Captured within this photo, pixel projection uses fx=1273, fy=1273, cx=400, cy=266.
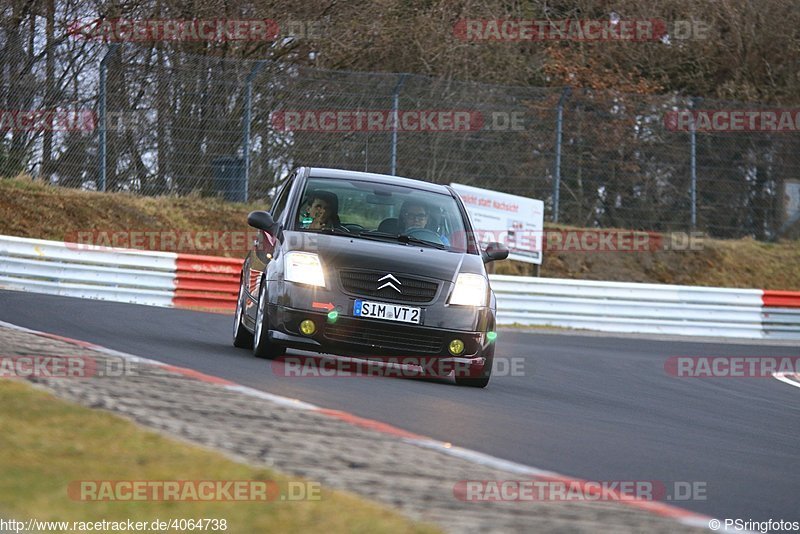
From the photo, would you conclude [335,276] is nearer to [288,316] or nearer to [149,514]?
[288,316]

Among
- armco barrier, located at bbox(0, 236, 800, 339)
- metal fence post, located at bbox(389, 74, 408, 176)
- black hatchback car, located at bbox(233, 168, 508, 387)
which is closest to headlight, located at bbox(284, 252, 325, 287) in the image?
black hatchback car, located at bbox(233, 168, 508, 387)

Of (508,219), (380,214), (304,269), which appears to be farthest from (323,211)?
(508,219)

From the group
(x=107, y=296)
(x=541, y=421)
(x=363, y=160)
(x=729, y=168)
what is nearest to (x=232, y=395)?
(x=541, y=421)

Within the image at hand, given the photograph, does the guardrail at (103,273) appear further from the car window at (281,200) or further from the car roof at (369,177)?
the car roof at (369,177)

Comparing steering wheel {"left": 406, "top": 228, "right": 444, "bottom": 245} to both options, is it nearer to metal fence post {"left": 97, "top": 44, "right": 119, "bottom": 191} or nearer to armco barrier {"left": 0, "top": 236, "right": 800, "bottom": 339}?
armco barrier {"left": 0, "top": 236, "right": 800, "bottom": 339}

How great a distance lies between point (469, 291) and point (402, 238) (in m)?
0.89

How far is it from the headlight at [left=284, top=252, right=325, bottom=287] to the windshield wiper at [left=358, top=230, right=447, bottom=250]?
0.77 meters

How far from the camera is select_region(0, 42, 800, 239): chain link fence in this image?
2153cm

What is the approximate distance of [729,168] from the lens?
83.1 feet

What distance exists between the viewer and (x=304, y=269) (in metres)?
9.59

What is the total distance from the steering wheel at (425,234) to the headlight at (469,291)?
745mm

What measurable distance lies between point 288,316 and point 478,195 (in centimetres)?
1303

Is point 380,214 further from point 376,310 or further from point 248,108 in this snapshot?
point 248,108

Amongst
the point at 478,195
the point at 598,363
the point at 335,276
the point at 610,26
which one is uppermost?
the point at 610,26
